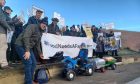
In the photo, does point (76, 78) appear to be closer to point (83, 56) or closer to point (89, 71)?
point (89, 71)

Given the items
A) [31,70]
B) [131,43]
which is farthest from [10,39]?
[131,43]

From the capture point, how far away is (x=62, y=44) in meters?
12.9

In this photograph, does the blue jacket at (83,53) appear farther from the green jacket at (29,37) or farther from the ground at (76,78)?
the green jacket at (29,37)

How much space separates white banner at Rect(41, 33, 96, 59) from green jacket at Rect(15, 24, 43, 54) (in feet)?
9.18

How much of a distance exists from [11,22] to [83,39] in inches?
197

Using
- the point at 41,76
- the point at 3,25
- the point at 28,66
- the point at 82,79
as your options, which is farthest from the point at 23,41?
the point at 82,79

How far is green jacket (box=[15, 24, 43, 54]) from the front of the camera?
8531 mm

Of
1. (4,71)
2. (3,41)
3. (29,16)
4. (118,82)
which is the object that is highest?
(29,16)

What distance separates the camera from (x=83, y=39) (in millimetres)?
14430

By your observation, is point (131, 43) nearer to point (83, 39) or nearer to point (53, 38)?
point (83, 39)

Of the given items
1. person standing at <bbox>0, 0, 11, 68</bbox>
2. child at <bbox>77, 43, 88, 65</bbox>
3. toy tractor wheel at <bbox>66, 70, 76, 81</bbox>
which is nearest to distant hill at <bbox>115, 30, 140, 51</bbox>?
child at <bbox>77, 43, 88, 65</bbox>

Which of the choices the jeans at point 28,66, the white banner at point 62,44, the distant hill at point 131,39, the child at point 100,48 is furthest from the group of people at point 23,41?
the distant hill at point 131,39

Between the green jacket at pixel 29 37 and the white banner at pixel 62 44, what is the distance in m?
2.80

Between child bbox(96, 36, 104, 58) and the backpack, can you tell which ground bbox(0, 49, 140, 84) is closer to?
the backpack
